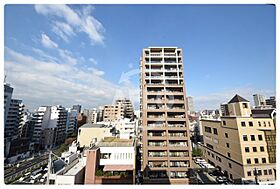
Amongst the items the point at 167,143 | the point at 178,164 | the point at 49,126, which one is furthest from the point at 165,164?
the point at 49,126

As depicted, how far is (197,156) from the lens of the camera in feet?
19.7

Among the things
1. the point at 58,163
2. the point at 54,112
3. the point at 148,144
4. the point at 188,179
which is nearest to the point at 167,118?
the point at 148,144

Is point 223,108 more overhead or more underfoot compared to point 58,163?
more overhead

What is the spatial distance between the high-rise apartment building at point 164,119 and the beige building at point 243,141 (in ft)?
3.94

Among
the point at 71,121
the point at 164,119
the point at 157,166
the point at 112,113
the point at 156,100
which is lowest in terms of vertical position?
the point at 157,166

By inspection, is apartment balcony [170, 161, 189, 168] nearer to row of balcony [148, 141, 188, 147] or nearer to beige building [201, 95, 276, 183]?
row of balcony [148, 141, 188, 147]

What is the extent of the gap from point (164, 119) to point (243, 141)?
7.80 feet

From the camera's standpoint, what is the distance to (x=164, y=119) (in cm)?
516

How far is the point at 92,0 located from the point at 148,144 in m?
4.63

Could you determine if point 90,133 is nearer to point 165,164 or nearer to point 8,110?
point 165,164

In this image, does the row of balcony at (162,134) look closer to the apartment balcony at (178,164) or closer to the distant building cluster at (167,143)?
the distant building cluster at (167,143)

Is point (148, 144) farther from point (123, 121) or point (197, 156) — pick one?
point (123, 121)

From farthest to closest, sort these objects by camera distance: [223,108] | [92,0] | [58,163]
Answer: [223,108]
[58,163]
[92,0]

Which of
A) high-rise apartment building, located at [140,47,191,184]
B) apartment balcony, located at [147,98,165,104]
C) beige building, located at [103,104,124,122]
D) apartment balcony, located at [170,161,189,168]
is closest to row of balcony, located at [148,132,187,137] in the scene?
high-rise apartment building, located at [140,47,191,184]
